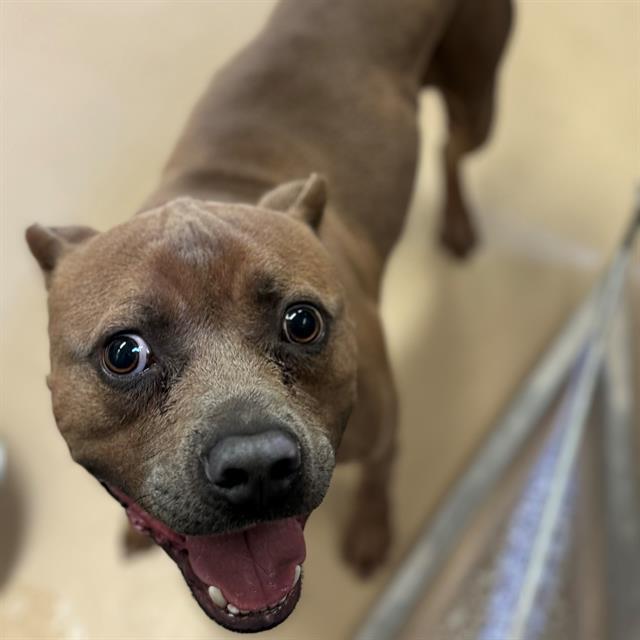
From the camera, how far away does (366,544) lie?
2145mm

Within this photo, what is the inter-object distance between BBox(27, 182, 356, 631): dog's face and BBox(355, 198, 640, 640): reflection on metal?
0.82 metres

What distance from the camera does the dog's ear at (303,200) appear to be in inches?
56.2

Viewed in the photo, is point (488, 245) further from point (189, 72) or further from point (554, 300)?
point (189, 72)

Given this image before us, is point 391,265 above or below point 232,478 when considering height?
below

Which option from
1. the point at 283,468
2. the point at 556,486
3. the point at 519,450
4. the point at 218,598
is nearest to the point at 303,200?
the point at 283,468

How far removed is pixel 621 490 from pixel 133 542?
3.96 feet

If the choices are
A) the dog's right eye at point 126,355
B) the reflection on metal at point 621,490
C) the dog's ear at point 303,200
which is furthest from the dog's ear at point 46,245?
the reflection on metal at point 621,490

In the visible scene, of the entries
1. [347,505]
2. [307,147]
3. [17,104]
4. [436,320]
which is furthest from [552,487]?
[17,104]

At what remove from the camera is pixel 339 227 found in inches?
69.4

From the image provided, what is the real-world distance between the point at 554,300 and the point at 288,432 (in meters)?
1.72

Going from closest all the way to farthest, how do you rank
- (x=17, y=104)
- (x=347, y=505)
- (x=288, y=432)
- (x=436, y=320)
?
(x=288, y=432)
(x=17, y=104)
(x=347, y=505)
(x=436, y=320)

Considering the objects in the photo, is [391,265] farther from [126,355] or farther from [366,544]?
[126,355]

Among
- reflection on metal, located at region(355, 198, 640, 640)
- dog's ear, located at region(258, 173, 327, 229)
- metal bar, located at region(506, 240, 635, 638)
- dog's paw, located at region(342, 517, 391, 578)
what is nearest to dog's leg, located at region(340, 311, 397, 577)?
dog's paw, located at region(342, 517, 391, 578)

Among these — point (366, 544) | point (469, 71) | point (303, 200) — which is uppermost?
point (303, 200)
